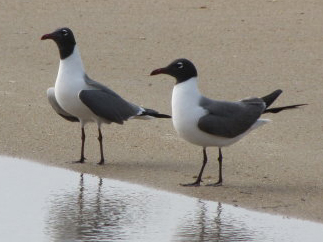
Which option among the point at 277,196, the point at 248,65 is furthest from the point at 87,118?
the point at 248,65

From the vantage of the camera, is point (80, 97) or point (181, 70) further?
point (80, 97)

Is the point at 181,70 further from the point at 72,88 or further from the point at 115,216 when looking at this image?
the point at 115,216

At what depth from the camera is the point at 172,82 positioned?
12.0m

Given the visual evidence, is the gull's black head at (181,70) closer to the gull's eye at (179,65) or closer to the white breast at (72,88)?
the gull's eye at (179,65)

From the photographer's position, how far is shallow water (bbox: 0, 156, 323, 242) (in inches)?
276

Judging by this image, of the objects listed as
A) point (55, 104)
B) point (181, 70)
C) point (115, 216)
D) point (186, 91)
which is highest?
point (181, 70)

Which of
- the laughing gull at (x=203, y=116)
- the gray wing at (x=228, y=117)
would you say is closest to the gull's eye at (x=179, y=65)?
the laughing gull at (x=203, y=116)

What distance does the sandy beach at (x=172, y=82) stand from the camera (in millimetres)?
8500

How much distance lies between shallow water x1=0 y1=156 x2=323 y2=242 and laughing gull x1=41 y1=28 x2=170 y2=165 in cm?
68

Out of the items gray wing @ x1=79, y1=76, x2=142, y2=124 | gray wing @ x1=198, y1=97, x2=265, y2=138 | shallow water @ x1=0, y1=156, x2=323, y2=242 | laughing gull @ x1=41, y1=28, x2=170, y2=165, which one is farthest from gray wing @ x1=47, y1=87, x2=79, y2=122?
gray wing @ x1=198, y1=97, x2=265, y2=138

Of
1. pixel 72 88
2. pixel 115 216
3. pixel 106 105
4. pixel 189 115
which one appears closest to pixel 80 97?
pixel 72 88

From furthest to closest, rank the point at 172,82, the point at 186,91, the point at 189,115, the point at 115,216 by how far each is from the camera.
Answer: the point at 172,82 → the point at 186,91 → the point at 189,115 → the point at 115,216

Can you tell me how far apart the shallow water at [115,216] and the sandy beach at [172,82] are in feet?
0.71

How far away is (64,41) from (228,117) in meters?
1.81
